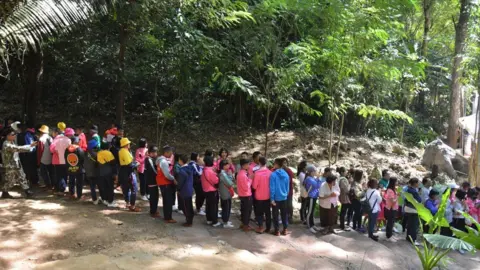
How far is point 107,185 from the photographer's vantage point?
25.3 feet

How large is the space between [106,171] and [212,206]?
2.15m

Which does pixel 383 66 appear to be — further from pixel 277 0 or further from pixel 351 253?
pixel 351 253

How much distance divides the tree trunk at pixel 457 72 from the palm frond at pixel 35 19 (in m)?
14.4

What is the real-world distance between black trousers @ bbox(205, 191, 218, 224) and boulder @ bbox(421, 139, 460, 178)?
1106 centimetres

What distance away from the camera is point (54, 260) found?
5.16m

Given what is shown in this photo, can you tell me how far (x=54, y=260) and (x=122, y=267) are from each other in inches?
44.4

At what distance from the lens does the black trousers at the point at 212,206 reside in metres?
7.31

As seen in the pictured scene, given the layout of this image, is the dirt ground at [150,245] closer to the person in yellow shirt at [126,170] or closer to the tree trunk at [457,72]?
the person in yellow shirt at [126,170]

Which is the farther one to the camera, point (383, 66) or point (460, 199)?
point (383, 66)

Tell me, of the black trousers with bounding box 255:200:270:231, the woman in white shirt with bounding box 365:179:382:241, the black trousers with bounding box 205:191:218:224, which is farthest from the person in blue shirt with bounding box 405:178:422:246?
the black trousers with bounding box 205:191:218:224

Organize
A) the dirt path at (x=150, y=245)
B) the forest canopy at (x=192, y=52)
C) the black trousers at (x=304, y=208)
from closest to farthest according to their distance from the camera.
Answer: the dirt path at (x=150, y=245), the forest canopy at (x=192, y=52), the black trousers at (x=304, y=208)

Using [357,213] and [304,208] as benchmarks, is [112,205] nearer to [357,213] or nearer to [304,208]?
[304,208]

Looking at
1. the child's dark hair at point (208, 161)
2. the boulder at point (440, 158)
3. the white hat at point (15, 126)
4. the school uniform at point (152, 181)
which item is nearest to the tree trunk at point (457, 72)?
the boulder at point (440, 158)

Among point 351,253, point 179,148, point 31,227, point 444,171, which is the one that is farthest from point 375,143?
point 31,227
